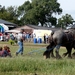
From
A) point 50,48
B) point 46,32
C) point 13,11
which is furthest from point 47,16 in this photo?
point 50,48

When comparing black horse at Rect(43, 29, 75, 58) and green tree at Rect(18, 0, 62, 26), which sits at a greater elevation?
green tree at Rect(18, 0, 62, 26)

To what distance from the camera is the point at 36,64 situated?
1367 centimetres

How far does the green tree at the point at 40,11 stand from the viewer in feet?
354

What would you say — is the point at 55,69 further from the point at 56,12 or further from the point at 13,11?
the point at 13,11

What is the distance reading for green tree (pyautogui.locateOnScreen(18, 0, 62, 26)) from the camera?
10775 cm

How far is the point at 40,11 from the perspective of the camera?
107 metres

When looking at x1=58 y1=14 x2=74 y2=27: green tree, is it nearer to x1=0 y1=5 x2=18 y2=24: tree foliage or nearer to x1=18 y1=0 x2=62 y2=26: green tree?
x1=18 y1=0 x2=62 y2=26: green tree

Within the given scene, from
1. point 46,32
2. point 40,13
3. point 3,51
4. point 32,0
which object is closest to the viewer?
point 3,51

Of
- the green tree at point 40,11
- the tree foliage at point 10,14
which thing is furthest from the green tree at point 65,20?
the tree foliage at point 10,14

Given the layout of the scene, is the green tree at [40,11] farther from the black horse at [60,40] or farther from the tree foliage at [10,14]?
the black horse at [60,40]

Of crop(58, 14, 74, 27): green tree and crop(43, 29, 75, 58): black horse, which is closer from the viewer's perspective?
crop(43, 29, 75, 58): black horse

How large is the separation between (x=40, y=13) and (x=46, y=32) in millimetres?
52673

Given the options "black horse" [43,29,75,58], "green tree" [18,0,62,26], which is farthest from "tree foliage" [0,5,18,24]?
"black horse" [43,29,75,58]

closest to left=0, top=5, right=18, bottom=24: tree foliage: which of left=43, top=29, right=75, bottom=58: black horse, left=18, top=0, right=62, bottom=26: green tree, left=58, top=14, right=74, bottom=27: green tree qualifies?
left=18, top=0, right=62, bottom=26: green tree
